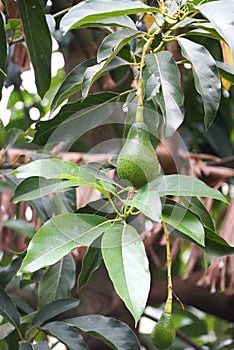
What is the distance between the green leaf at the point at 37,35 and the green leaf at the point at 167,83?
0.20 metres

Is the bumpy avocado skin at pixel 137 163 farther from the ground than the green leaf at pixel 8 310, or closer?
farther from the ground

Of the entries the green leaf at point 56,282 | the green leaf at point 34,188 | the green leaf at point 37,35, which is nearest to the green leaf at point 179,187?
the green leaf at point 34,188

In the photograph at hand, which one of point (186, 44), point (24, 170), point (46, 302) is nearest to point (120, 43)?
point (186, 44)

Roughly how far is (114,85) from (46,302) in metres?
0.52

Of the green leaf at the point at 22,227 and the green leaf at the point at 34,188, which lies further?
the green leaf at the point at 22,227

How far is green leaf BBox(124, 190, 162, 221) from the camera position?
0.70 metres

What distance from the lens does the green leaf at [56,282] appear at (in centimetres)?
113

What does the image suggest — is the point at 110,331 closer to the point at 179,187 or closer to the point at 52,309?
the point at 52,309

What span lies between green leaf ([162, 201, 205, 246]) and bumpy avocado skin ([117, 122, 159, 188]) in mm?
46

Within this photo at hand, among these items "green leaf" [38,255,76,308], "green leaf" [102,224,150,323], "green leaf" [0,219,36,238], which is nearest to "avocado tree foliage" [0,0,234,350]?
"green leaf" [102,224,150,323]

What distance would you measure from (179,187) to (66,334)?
0.35 metres

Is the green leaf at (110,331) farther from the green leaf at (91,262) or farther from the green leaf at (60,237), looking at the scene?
the green leaf at (60,237)

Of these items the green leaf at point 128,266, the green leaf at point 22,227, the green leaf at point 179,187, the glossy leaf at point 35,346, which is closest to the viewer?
the green leaf at point 128,266

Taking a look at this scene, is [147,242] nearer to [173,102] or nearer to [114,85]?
[114,85]
